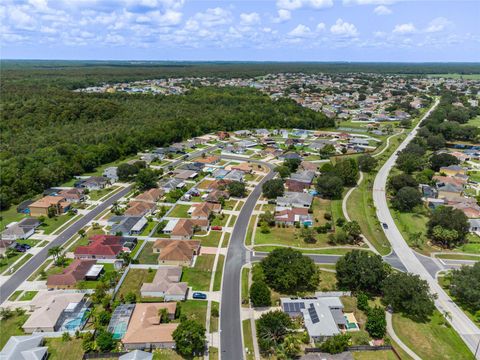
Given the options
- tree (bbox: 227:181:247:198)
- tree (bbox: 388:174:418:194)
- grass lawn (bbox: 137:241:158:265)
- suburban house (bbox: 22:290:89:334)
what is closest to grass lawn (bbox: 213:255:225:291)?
grass lawn (bbox: 137:241:158:265)

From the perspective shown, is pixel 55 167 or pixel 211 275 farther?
pixel 55 167

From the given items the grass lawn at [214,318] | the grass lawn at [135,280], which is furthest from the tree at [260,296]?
the grass lawn at [135,280]

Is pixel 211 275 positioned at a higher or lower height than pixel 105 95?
lower

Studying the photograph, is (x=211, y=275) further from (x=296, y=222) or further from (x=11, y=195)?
(x=11, y=195)

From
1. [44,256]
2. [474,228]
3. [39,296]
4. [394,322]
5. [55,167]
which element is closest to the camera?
[394,322]

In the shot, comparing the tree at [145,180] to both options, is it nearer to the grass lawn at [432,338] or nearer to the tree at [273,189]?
the tree at [273,189]

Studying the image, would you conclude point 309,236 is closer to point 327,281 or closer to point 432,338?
point 327,281

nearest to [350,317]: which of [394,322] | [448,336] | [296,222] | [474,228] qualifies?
[394,322]

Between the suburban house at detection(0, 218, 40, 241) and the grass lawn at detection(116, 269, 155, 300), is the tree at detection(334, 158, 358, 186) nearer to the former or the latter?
the grass lawn at detection(116, 269, 155, 300)
